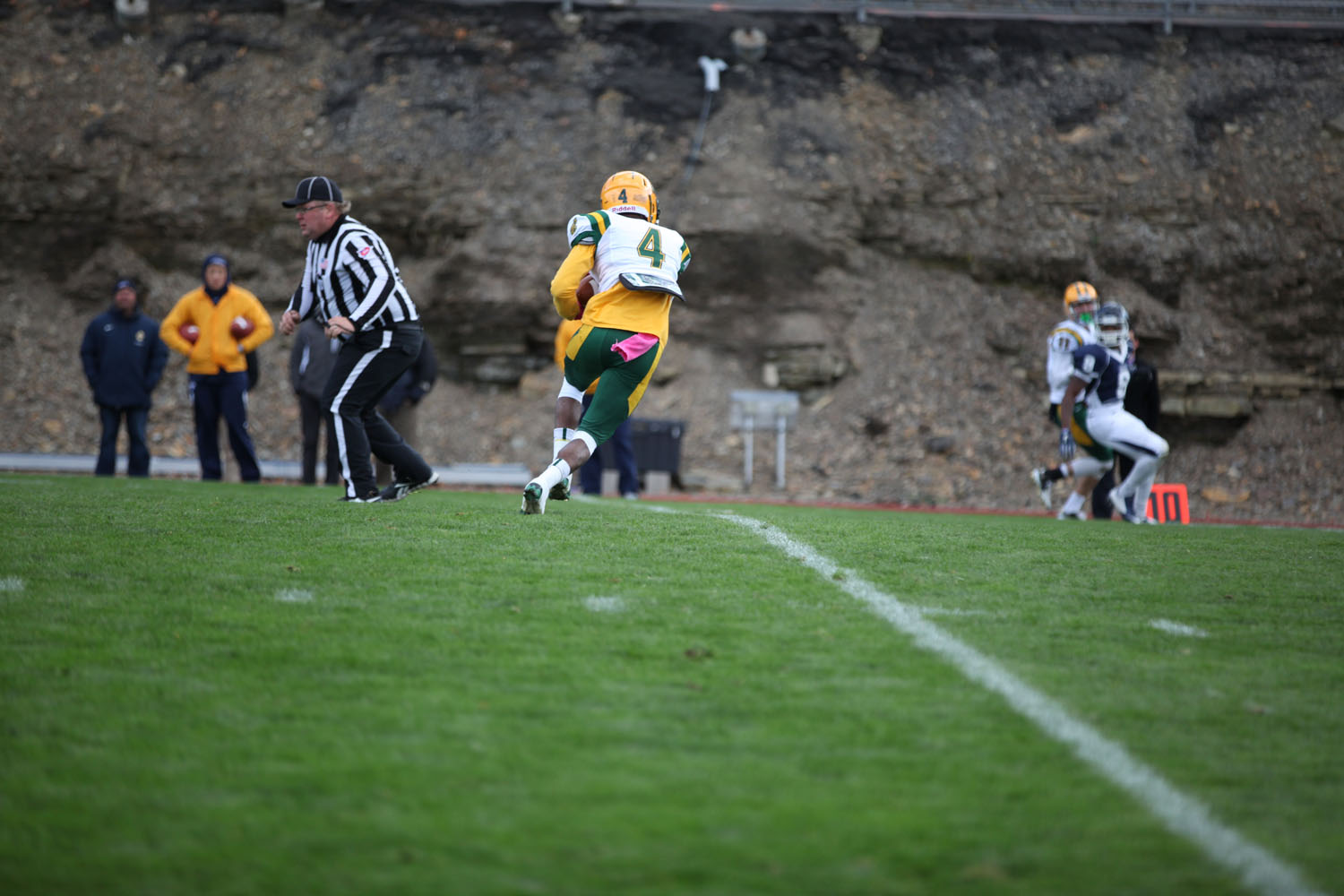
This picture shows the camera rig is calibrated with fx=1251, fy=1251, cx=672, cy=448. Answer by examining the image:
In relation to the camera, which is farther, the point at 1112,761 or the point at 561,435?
the point at 561,435

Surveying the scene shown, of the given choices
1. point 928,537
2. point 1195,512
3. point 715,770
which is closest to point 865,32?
point 1195,512

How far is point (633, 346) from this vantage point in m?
8.09

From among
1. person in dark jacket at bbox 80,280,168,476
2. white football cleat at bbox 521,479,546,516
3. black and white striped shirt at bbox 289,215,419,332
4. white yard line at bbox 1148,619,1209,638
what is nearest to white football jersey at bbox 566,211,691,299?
white football cleat at bbox 521,479,546,516

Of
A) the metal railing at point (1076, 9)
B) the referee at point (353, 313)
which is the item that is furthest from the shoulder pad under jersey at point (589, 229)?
the metal railing at point (1076, 9)

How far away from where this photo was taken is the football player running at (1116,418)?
39.8ft

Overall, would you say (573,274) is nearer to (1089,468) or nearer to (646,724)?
(646,724)

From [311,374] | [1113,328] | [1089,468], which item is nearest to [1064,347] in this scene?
[1113,328]

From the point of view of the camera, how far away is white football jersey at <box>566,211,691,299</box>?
804 centimetres

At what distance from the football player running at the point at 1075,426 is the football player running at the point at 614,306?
5742 millimetres

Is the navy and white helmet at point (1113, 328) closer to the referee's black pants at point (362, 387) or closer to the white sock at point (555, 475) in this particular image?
the white sock at point (555, 475)

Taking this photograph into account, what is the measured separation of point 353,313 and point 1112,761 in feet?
21.9

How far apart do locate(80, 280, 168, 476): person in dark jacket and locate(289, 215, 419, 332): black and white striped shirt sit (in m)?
6.68

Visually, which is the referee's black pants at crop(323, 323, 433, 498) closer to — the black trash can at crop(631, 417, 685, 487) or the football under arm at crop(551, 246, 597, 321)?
the football under arm at crop(551, 246, 597, 321)

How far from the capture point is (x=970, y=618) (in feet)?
16.4
